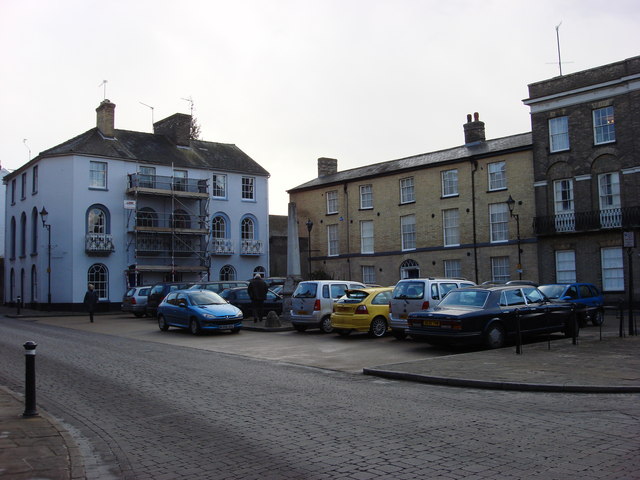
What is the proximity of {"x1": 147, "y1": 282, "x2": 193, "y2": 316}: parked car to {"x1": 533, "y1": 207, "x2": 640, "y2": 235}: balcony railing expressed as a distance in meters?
18.6

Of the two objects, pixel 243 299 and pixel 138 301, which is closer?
pixel 243 299

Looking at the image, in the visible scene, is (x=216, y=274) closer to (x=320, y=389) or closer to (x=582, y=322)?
(x=582, y=322)

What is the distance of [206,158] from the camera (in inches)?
1724

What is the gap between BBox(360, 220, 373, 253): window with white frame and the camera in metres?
41.8

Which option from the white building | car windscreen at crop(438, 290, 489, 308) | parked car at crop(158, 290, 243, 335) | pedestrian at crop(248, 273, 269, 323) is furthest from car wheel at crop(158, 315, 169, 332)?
the white building

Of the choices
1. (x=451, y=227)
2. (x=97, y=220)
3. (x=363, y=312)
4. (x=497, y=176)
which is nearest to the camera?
(x=363, y=312)

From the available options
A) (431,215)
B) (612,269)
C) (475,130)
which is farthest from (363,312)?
(475,130)

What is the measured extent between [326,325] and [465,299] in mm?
5797

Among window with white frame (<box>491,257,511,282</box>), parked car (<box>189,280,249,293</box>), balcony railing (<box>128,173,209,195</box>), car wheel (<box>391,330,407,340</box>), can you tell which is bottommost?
car wheel (<box>391,330,407,340</box>)

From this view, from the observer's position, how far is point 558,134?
32312mm

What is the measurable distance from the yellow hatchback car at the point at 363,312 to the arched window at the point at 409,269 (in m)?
21.0

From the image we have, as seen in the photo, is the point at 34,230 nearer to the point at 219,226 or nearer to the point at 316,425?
the point at 219,226

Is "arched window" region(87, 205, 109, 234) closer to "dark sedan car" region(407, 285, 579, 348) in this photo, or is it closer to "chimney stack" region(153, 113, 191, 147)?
"chimney stack" region(153, 113, 191, 147)

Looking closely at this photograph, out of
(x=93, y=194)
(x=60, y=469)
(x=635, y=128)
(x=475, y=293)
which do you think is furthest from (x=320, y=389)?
(x=93, y=194)
